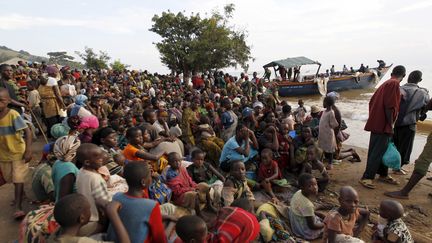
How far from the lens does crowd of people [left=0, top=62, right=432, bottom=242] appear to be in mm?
2211

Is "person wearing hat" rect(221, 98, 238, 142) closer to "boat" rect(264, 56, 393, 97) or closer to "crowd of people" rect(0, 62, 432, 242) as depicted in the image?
"crowd of people" rect(0, 62, 432, 242)

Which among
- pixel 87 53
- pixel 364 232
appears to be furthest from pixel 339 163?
pixel 87 53

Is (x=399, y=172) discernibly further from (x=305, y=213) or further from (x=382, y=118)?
(x=305, y=213)

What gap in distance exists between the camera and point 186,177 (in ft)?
12.3

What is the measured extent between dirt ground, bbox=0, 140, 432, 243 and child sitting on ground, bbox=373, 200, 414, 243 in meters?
0.67

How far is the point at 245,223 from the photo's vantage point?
254cm

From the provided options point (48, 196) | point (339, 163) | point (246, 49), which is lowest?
point (339, 163)

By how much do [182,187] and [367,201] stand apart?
281cm

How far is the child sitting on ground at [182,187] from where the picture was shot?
3445 mm

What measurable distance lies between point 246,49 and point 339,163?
2218 centimetres

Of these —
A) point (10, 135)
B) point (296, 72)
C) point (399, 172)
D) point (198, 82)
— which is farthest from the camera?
point (296, 72)

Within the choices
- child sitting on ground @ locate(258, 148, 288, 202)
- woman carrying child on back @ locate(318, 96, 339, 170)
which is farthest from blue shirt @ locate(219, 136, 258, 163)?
woman carrying child on back @ locate(318, 96, 339, 170)

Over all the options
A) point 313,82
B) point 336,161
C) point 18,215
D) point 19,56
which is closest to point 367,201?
point 336,161

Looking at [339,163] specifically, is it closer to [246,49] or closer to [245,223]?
[245,223]
